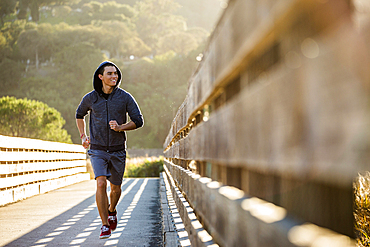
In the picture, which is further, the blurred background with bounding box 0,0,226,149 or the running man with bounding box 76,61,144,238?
the blurred background with bounding box 0,0,226,149

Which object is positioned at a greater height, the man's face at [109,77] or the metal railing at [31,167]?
the man's face at [109,77]

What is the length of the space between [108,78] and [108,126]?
1.86 ft

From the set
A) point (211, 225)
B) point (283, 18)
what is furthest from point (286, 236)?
point (211, 225)

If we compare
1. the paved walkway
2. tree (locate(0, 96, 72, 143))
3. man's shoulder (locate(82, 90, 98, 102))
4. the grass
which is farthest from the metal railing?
tree (locate(0, 96, 72, 143))

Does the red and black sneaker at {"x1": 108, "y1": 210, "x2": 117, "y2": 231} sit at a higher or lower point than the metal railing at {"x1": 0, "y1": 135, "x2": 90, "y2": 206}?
lower

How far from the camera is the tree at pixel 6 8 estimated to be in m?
77.4

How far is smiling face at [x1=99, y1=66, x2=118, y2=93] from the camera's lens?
496 cm

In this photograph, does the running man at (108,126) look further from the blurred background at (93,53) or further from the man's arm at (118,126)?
the blurred background at (93,53)

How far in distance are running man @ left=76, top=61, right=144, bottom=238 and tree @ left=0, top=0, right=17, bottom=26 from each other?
79.4 meters

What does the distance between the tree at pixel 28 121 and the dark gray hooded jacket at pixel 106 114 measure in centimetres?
2809

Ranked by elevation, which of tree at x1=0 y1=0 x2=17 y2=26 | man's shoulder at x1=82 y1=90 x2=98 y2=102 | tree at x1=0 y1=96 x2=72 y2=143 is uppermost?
tree at x1=0 y1=0 x2=17 y2=26

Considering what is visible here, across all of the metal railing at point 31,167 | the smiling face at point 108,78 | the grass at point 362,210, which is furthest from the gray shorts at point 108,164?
the metal railing at point 31,167

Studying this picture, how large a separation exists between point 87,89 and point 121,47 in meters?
23.8

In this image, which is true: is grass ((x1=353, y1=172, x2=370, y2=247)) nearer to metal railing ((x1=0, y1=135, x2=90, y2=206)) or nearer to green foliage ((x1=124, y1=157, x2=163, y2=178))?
metal railing ((x1=0, y1=135, x2=90, y2=206))
